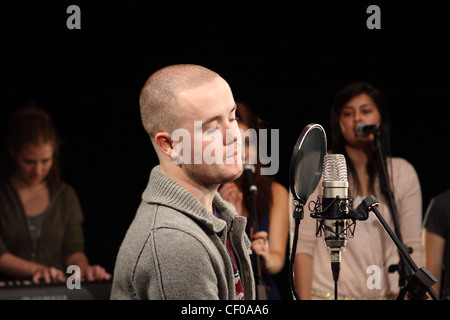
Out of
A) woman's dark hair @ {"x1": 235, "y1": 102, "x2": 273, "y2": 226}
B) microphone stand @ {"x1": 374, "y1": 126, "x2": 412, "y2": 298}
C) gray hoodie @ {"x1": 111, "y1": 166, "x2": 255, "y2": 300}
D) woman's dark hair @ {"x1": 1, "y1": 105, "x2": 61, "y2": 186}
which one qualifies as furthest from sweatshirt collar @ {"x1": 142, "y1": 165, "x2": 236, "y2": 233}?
woman's dark hair @ {"x1": 1, "y1": 105, "x2": 61, "y2": 186}

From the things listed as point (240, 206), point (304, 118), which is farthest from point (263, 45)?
point (240, 206)

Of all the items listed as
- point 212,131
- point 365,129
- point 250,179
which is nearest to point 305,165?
point 212,131

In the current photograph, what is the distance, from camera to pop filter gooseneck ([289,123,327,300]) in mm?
1473

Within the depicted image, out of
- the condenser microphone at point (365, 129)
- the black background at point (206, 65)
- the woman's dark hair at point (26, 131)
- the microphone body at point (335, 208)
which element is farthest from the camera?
the woman's dark hair at point (26, 131)

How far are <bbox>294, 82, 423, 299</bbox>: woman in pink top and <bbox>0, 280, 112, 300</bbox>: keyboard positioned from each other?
1.03m

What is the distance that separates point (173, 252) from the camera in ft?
4.32

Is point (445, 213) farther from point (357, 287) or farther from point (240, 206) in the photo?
point (240, 206)

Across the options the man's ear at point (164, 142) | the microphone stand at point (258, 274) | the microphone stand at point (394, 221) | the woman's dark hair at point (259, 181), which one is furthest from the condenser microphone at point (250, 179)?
the man's ear at point (164, 142)

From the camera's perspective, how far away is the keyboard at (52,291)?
2.60m

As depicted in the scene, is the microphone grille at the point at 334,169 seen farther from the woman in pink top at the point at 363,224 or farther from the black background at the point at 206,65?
the black background at the point at 206,65

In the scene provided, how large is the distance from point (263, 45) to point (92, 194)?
159cm

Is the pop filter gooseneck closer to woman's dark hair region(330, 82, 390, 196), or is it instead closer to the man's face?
the man's face

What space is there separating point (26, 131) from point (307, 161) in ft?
9.23

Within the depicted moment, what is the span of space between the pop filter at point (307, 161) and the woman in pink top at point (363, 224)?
1.41m
